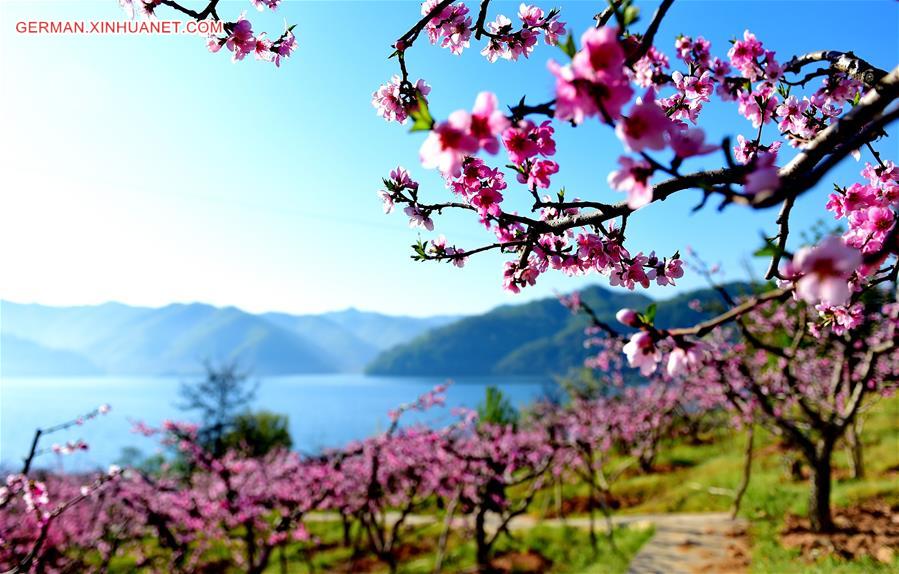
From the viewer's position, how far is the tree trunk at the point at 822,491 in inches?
253

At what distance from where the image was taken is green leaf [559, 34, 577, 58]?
1.28 m

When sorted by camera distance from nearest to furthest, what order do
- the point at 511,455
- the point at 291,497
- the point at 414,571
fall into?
the point at 511,455, the point at 414,571, the point at 291,497

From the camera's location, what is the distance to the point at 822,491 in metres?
6.43

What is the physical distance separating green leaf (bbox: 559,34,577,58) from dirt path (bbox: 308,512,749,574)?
23.0ft

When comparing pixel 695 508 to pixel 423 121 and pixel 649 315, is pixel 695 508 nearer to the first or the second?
pixel 649 315

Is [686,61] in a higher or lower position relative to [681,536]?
higher

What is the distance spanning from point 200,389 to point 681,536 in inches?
967

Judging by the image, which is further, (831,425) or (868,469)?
(868,469)

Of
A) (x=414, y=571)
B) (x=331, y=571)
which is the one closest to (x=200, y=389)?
(x=331, y=571)

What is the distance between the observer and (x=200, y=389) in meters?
26.0

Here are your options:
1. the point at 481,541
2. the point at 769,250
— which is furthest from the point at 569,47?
the point at 481,541

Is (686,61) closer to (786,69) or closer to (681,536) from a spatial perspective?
(786,69)

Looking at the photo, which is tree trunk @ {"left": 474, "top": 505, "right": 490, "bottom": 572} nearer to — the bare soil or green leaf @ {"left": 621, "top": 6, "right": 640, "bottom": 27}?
the bare soil

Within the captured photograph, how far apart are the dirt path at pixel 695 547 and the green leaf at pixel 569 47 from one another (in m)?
7.01
